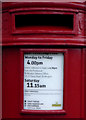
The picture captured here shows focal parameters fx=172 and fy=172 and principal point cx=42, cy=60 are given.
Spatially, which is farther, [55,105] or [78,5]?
[55,105]

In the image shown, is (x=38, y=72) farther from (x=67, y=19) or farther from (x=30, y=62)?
(x=67, y=19)

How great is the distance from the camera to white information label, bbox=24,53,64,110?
5.81ft

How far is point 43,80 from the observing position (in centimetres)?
179

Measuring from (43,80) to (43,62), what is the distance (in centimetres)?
19

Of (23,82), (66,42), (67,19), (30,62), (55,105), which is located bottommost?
(55,105)

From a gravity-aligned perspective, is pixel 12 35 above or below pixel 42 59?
above

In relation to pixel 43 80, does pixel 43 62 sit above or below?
above

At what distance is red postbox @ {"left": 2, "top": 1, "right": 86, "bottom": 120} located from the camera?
1.71 meters

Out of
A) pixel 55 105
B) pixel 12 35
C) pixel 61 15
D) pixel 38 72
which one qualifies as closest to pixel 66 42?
pixel 61 15

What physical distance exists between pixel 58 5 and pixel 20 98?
101cm

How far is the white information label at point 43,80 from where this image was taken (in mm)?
1771

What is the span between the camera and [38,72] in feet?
5.83

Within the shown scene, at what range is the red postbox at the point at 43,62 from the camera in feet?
5.59

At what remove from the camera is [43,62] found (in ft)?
5.82
